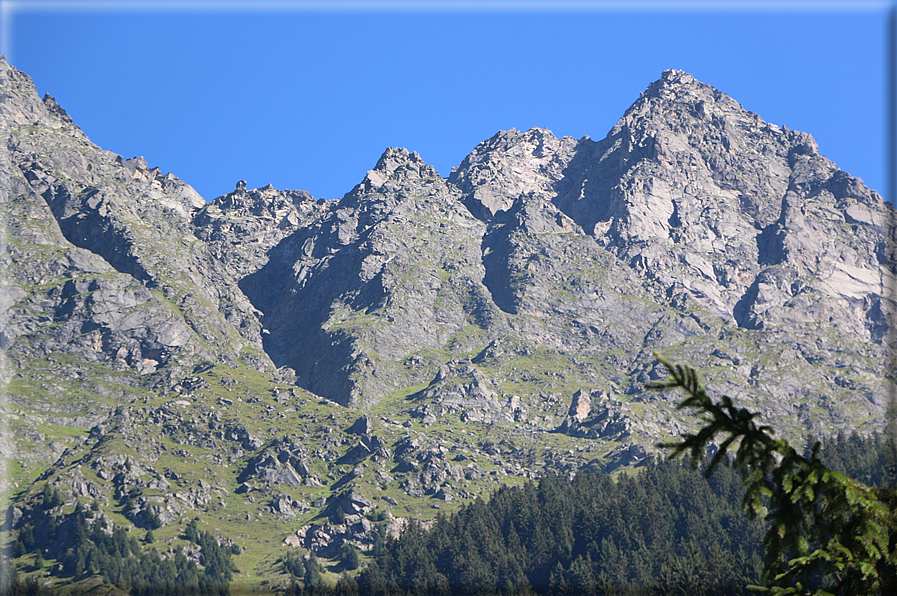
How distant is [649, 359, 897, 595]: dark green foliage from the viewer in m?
15.9

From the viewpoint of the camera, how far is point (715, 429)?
1563 cm

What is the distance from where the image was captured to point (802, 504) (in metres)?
17.0

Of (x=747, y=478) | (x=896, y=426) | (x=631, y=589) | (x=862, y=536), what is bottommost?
(x=631, y=589)

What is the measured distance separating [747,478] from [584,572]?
19314 cm

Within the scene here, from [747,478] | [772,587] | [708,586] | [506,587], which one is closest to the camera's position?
[747,478]

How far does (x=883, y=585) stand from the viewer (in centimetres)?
1773

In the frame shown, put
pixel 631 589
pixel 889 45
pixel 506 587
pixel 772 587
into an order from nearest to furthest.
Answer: pixel 772 587 < pixel 889 45 < pixel 631 589 < pixel 506 587


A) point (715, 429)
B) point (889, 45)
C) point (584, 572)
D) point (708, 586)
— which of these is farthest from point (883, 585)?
point (584, 572)

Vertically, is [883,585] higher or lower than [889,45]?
lower

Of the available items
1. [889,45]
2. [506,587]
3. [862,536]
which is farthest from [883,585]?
[506,587]

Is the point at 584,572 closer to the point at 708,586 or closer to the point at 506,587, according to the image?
the point at 506,587

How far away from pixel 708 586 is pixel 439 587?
2901 inches

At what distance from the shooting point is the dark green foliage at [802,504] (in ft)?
52.2

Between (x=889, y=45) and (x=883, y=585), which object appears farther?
(x=889, y=45)
